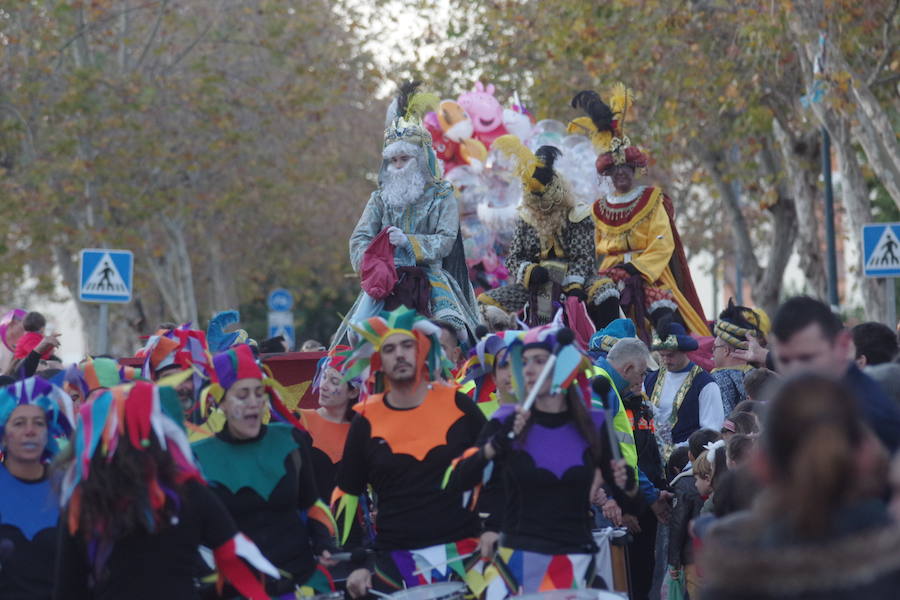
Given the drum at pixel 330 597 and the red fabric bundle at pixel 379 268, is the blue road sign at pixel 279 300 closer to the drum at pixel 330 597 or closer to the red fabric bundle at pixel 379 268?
the red fabric bundle at pixel 379 268

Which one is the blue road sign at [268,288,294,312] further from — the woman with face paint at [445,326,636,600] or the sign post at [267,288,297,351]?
the woman with face paint at [445,326,636,600]

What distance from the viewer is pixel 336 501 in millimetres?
7738

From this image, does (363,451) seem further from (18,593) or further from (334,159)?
(334,159)

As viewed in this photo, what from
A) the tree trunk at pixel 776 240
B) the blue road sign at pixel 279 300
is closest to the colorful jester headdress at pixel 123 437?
the tree trunk at pixel 776 240

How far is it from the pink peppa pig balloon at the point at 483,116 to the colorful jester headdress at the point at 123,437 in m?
14.0

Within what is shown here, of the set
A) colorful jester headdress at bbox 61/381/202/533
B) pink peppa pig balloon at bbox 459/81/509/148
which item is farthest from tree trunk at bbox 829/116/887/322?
colorful jester headdress at bbox 61/381/202/533

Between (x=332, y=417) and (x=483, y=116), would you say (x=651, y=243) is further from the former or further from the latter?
(x=483, y=116)

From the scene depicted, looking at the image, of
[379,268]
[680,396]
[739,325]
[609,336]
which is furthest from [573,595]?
[379,268]

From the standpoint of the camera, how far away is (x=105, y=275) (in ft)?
57.7

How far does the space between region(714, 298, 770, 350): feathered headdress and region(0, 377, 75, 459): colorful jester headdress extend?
5040 mm

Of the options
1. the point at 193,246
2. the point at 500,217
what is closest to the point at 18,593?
the point at 500,217

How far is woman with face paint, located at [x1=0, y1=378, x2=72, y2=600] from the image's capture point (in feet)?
22.3

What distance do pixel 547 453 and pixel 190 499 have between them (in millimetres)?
1552

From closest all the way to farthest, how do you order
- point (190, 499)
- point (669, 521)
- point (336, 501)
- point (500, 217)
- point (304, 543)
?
1. point (190, 499)
2. point (304, 543)
3. point (336, 501)
4. point (669, 521)
5. point (500, 217)
